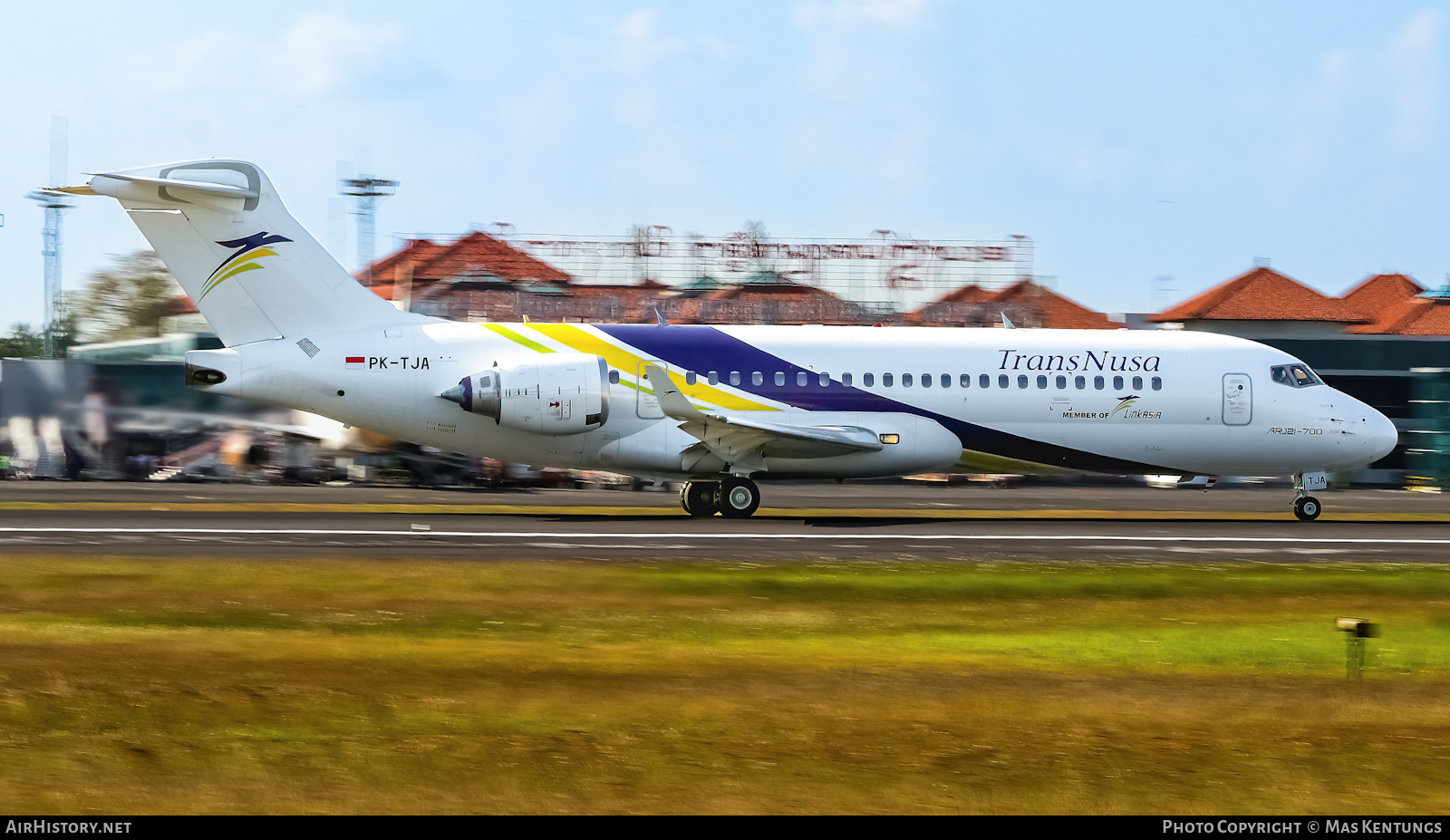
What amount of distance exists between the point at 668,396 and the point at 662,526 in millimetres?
2653

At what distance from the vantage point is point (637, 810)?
8648 mm

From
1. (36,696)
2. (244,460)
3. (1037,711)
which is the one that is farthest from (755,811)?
(244,460)

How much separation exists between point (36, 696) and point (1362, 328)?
288 ft

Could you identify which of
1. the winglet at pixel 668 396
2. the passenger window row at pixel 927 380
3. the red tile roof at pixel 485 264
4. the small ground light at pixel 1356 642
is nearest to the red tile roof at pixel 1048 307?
the red tile roof at pixel 485 264

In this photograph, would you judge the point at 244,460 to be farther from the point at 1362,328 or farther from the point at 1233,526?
the point at 1362,328

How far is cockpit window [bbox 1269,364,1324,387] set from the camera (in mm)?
32812

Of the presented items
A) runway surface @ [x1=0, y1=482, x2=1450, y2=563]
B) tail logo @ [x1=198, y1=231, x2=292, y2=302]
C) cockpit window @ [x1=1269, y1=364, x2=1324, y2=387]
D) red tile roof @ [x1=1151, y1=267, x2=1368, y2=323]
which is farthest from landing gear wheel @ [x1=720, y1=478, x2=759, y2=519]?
red tile roof @ [x1=1151, y1=267, x2=1368, y2=323]

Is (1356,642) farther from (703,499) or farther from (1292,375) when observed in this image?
(1292,375)

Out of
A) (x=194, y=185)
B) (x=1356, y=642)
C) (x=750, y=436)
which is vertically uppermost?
(x=194, y=185)

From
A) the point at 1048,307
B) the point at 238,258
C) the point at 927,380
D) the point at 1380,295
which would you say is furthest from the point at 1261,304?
the point at 238,258

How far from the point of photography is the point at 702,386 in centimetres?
3020

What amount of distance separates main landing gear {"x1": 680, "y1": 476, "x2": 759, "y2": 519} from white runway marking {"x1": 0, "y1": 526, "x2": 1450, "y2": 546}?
371 centimetres

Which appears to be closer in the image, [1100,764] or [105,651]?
[1100,764]

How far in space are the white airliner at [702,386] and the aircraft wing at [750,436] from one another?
0.05 m
